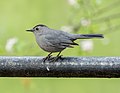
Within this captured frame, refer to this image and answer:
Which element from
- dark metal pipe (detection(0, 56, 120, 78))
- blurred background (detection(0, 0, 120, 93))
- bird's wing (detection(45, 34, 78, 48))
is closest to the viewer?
dark metal pipe (detection(0, 56, 120, 78))

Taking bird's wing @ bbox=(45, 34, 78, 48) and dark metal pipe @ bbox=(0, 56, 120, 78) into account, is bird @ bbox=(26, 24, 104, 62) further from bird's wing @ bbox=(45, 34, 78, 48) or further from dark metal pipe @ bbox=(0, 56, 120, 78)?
dark metal pipe @ bbox=(0, 56, 120, 78)

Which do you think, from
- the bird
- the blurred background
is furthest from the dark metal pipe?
the blurred background

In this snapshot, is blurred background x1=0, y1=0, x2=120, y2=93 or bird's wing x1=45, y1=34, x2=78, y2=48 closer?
bird's wing x1=45, y1=34, x2=78, y2=48

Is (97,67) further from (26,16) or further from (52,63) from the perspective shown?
(26,16)

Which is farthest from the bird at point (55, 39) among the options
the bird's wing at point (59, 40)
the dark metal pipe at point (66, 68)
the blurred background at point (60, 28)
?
the blurred background at point (60, 28)

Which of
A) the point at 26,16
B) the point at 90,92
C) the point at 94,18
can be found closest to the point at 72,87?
the point at 90,92
